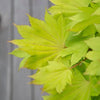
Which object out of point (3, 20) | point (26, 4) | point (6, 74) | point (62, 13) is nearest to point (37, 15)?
point (26, 4)

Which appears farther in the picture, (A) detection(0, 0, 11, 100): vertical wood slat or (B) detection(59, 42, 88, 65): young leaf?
(A) detection(0, 0, 11, 100): vertical wood slat

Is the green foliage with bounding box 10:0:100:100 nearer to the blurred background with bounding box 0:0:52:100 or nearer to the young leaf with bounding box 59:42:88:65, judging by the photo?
the young leaf with bounding box 59:42:88:65

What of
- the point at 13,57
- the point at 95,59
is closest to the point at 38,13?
the point at 13,57

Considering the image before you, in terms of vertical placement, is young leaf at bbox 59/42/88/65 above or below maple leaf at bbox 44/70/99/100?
Result: above

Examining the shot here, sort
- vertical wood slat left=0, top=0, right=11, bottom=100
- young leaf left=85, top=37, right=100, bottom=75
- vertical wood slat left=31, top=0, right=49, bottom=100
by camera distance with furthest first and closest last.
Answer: vertical wood slat left=0, top=0, right=11, bottom=100 < vertical wood slat left=31, top=0, right=49, bottom=100 < young leaf left=85, top=37, right=100, bottom=75

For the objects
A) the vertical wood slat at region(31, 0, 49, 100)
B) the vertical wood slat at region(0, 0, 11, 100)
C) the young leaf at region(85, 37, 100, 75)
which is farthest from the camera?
the vertical wood slat at region(0, 0, 11, 100)

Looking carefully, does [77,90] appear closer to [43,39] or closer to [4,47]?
[43,39]

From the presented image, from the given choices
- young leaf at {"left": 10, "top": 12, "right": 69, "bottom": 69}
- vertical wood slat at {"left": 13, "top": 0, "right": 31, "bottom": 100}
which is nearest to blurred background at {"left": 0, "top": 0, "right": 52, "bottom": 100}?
vertical wood slat at {"left": 13, "top": 0, "right": 31, "bottom": 100}

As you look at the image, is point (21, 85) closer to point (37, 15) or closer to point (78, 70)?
point (37, 15)
